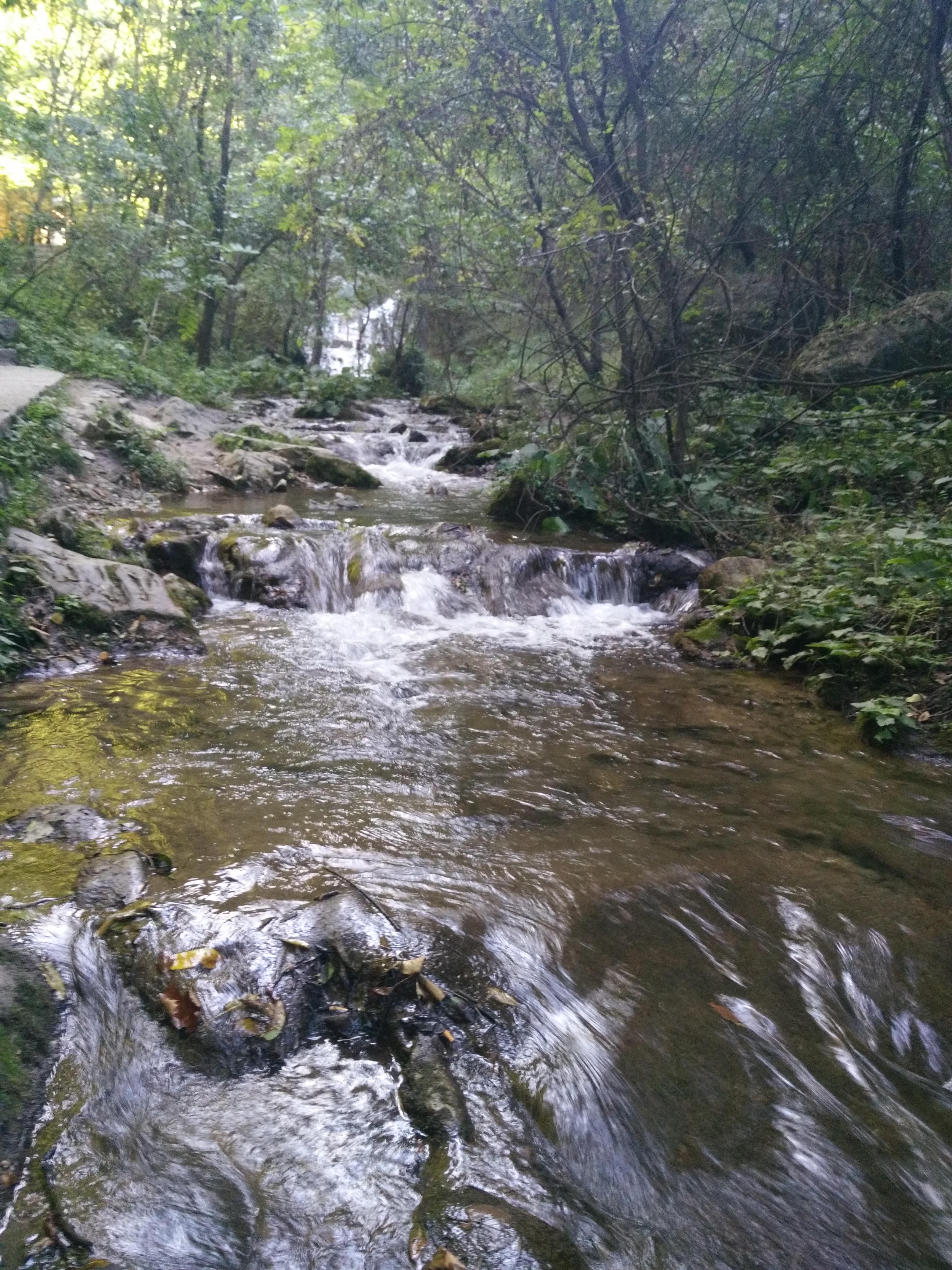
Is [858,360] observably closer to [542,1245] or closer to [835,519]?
[835,519]

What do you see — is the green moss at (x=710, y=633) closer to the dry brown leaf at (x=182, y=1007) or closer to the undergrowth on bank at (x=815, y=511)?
the undergrowth on bank at (x=815, y=511)

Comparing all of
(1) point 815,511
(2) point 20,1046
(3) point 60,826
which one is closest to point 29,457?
(3) point 60,826

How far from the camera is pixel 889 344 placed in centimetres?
892

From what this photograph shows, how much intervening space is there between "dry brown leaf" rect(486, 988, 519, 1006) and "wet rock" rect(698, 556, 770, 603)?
18.1ft

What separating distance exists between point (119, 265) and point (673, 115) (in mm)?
12124

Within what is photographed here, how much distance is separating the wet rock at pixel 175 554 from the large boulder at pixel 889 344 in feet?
24.0

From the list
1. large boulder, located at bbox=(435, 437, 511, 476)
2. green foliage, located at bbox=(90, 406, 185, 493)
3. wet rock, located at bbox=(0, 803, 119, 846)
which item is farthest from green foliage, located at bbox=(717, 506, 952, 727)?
large boulder, located at bbox=(435, 437, 511, 476)

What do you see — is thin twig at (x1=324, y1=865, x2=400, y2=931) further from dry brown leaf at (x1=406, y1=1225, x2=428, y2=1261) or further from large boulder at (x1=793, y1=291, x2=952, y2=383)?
large boulder at (x1=793, y1=291, x2=952, y2=383)

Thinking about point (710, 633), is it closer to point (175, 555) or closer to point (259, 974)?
point (175, 555)

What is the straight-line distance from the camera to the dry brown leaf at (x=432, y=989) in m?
2.40

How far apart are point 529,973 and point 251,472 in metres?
10.7

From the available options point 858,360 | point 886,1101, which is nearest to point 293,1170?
Result: point 886,1101

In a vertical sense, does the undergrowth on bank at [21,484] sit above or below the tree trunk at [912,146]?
below

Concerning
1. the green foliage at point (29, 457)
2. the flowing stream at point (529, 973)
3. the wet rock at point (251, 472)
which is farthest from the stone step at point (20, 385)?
the flowing stream at point (529, 973)
